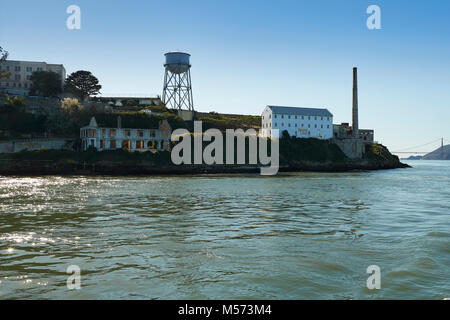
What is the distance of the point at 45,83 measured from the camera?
100312mm

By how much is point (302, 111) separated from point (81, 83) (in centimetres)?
7005

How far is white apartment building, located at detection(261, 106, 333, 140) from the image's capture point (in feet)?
340

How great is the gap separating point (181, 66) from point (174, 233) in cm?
8918

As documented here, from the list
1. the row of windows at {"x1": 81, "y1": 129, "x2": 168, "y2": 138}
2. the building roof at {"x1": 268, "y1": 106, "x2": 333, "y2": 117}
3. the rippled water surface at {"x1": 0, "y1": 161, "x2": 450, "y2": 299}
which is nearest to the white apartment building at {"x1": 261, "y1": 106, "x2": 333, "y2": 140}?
the building roof at {"x1": 268, "y1": 106, "x2": 333, "y2": 117}

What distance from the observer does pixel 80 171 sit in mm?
66938

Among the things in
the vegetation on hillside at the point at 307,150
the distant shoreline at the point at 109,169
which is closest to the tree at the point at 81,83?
the distant shoreline at the point at 109,169

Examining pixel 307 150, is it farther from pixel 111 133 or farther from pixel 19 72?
pixel 19 72

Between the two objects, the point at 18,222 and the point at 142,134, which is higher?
the point at 142,134

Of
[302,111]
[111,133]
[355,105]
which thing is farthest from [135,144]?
[355,105]

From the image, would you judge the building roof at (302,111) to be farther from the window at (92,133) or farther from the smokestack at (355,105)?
the window at (92,133)

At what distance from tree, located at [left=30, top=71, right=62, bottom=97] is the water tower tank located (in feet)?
111
